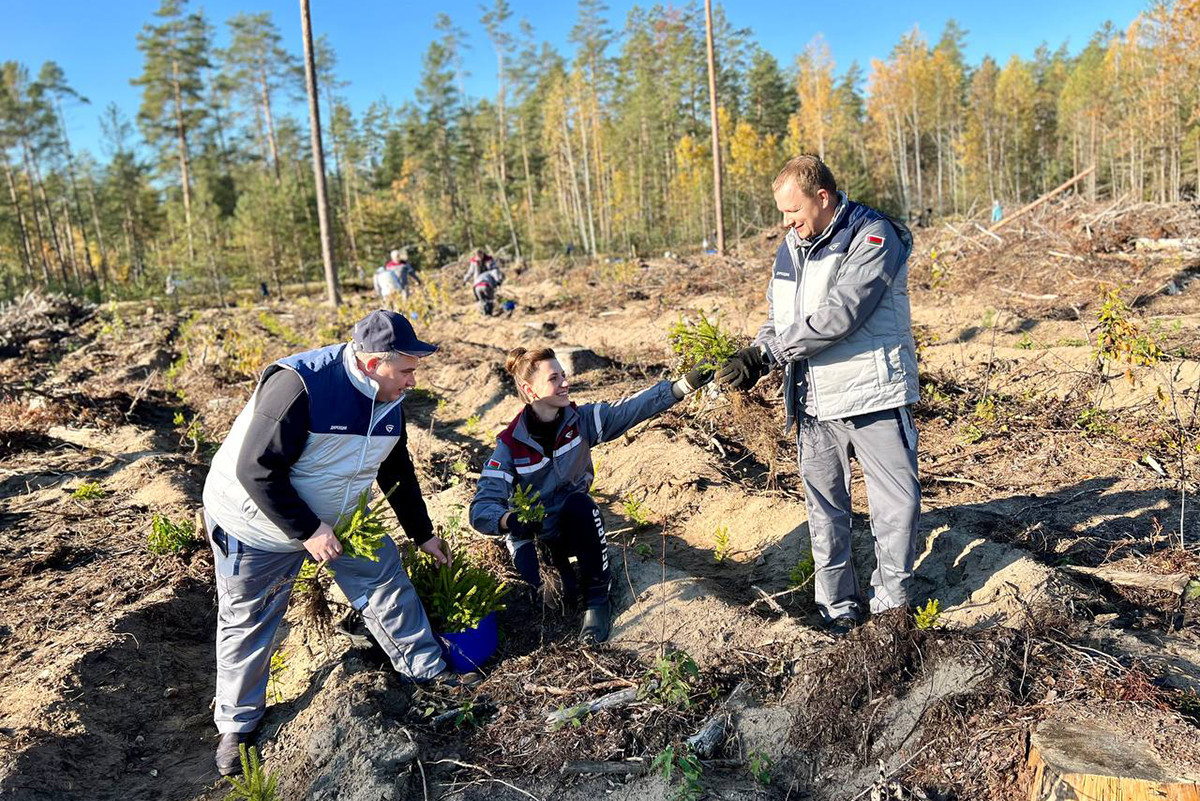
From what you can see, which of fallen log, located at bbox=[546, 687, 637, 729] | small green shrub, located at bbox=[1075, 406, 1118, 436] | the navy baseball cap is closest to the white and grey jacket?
the navy baseball cap

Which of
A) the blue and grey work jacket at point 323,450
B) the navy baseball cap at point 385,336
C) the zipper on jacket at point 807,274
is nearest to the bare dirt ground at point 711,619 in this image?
the blue and grey work jacket at point 323,450

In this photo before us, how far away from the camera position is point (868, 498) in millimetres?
3293

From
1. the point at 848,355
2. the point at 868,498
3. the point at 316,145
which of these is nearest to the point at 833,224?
the point at 848,355

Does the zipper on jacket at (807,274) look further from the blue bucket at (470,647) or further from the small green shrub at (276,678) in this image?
the small green shrub at (276,678)

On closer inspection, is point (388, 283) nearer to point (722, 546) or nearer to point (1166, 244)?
point (722, 546)

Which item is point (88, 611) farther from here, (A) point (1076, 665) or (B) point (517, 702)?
(A) point (1076, 665)

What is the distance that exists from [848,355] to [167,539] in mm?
4271

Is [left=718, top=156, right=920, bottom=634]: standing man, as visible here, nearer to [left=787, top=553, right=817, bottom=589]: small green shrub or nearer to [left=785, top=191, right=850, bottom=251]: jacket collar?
[left=785, top=191, right=850, bottom=251]: jacket collar

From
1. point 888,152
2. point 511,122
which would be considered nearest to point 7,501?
point 511,122

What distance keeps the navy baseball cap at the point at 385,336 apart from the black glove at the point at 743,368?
132cm

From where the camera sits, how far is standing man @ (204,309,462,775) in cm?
275

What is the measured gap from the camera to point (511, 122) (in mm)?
42688

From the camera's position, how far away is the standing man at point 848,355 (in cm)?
302

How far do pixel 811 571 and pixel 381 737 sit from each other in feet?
7.01
